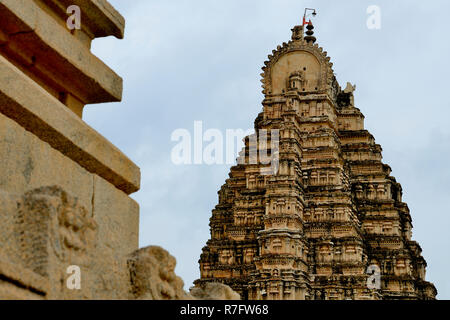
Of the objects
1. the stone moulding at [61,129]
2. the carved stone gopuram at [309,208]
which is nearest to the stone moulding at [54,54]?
the stone moulding at [61,129]

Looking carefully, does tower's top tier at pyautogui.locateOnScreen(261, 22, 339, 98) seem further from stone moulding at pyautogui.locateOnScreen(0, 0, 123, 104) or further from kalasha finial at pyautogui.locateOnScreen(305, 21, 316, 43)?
stone moulding at pyautogui.locateOnScreen(0, 0, 123, 104)

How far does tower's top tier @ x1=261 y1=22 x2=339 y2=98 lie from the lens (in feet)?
184

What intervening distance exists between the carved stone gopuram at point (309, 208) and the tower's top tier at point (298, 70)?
0.21 ft

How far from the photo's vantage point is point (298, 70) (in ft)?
186

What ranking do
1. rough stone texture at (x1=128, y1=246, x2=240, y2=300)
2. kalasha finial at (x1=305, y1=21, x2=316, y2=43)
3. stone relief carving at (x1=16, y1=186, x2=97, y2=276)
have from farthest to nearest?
kalasha finial at (x1=305, y1=21, x2=316, y2=43)
rough stone texture at (x1=128, y1=246, x2=240, y2=300)
stone relief carving at (x1=16, y1=186, x2=97, y2=276)

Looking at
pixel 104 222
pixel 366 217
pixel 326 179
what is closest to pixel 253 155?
pixel 326 179

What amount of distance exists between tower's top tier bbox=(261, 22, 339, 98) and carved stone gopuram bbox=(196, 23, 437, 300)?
0.21 feet

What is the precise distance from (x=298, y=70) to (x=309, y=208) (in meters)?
9.92

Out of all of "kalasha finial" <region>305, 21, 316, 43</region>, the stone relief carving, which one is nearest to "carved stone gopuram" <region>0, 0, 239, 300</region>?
the stone relief carving

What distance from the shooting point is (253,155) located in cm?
5362

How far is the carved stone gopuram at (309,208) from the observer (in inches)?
1885

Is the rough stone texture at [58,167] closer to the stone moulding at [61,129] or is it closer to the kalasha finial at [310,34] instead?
the stone moulding at [61,129]

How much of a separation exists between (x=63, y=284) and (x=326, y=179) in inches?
1826
